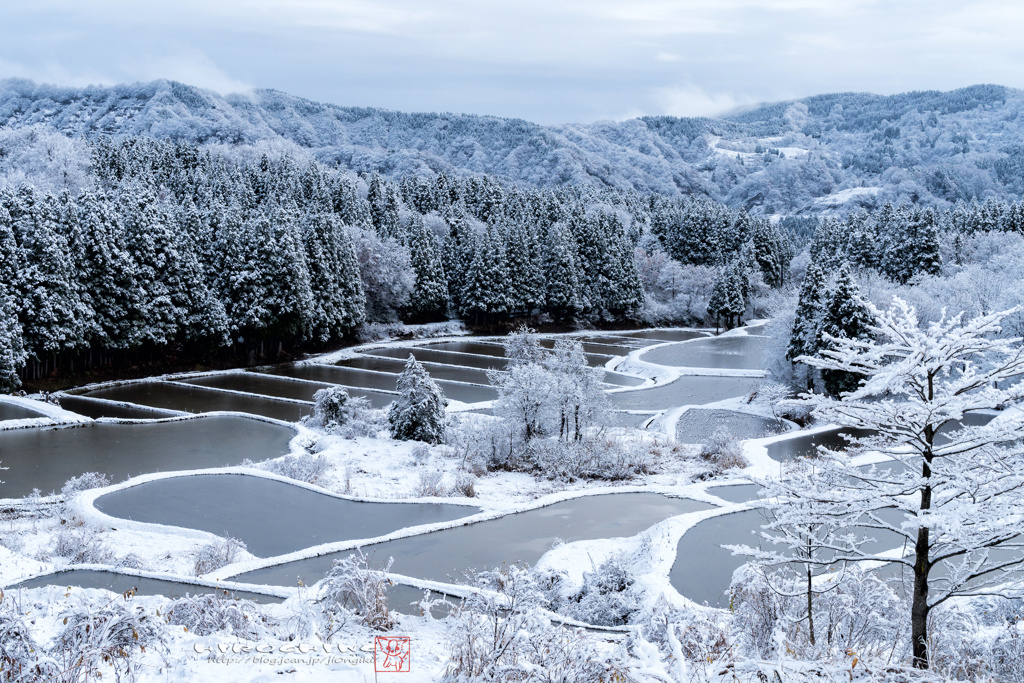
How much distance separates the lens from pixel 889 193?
182 metres

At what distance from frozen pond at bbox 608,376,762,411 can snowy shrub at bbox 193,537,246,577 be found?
898 inches

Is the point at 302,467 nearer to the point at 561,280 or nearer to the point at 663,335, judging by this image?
the point at 561,280

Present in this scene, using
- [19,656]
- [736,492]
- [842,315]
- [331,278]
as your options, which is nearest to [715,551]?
[736,492]

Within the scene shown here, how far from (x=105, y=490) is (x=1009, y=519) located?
67.7 ft

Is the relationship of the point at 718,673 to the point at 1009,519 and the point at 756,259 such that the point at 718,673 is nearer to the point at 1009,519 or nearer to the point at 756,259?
the point at 1009,519

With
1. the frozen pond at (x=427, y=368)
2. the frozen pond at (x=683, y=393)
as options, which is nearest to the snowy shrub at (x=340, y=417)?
the frozen pond at (x=683, y=393)

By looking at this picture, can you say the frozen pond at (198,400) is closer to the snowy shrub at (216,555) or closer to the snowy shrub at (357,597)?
the snowy shrub at (216,555)

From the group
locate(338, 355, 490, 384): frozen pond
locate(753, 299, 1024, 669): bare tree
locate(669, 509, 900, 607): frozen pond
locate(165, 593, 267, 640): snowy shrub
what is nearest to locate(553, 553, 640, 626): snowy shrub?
locate(669, 509, 900, 607): frozen pond

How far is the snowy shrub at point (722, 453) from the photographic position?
25.1m

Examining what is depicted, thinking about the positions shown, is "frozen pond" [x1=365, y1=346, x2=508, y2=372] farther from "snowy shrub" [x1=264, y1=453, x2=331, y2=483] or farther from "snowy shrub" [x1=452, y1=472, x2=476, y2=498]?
"snowy shrub" [x1=452, y1=472, x2=476, y2=498]

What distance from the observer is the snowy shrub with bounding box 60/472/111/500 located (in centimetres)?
2004

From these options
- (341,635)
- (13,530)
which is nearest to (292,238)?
(13,530)

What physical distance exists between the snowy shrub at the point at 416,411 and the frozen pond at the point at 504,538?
351 inches

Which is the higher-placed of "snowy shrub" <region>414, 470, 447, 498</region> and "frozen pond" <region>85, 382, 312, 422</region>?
"snowy shrub" <region>414, 470, 447, 498</region>
